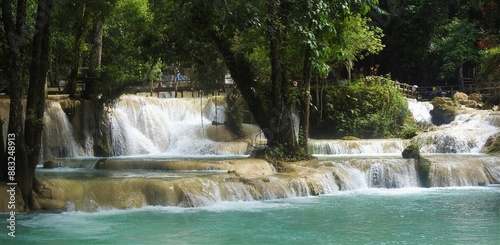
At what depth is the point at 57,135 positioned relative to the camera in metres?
20.2

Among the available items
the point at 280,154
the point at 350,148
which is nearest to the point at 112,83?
the point at 280,154

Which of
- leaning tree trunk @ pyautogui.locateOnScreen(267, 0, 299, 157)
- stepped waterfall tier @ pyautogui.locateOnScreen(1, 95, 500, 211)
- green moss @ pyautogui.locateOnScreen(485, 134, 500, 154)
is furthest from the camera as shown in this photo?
green moss @ pyautogui.locateOnScreen(485, 134, 500, 154)

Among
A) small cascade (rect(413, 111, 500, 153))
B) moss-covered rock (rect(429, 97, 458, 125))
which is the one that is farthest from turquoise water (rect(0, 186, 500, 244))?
moss-covered rock (rect(429, 97, 458, 125))

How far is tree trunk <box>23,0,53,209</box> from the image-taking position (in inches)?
436

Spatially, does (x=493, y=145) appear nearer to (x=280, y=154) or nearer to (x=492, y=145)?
(x=492, y=145)

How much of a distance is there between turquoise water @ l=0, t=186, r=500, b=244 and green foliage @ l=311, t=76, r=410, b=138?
36.4 ft

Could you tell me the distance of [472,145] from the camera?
20984 mm

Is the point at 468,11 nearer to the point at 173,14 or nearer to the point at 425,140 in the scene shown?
the point at 425,140

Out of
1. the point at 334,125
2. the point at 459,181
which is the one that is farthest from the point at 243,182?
the point at 334,125

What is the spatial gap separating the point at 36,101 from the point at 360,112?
15.4 metres

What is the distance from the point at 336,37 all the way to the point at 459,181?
14.5 feet

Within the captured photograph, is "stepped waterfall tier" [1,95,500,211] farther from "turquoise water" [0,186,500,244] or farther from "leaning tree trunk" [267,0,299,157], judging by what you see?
"leaning tree trunk" [267,0,299,157]

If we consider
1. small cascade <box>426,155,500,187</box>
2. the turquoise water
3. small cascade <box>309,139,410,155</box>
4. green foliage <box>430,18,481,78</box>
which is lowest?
the turquoise water

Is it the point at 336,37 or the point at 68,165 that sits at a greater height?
the point at 336,37
